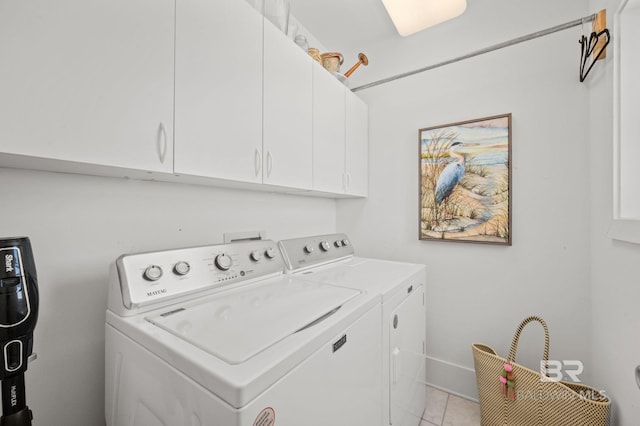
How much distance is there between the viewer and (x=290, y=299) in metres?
0.99

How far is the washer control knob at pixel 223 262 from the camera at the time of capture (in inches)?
42.6

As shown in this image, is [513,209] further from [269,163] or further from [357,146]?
[269,163]

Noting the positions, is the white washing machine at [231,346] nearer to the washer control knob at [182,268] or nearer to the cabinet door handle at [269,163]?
the washer control knob at [182,268]

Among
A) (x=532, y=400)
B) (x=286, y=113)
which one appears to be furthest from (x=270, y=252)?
(x=532, y=400)

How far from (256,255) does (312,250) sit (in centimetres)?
43

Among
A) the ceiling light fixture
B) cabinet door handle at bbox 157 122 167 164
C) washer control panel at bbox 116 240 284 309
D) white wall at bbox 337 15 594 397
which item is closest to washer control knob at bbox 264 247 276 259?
washer control panel at bbox 116 240 284 309

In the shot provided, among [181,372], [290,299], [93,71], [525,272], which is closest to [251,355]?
[181,372]

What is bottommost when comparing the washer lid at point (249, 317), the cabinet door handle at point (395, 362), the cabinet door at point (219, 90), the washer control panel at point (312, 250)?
the cabinet door handle at point (395, 362)

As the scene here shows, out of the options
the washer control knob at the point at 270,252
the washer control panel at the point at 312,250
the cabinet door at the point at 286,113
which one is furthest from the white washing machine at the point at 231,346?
A: the cabinet door at the point at 286,113

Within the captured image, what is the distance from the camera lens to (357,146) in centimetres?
211

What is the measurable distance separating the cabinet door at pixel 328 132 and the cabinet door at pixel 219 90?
47cm

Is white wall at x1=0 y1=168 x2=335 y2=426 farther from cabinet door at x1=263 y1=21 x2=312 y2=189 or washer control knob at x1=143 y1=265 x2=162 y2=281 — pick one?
cabinet door at x1=263 y1=21 x2=312 y2=189

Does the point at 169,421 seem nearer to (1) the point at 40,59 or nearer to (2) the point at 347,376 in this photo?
(2) the point at 347,376

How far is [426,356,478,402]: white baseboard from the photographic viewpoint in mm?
1827
